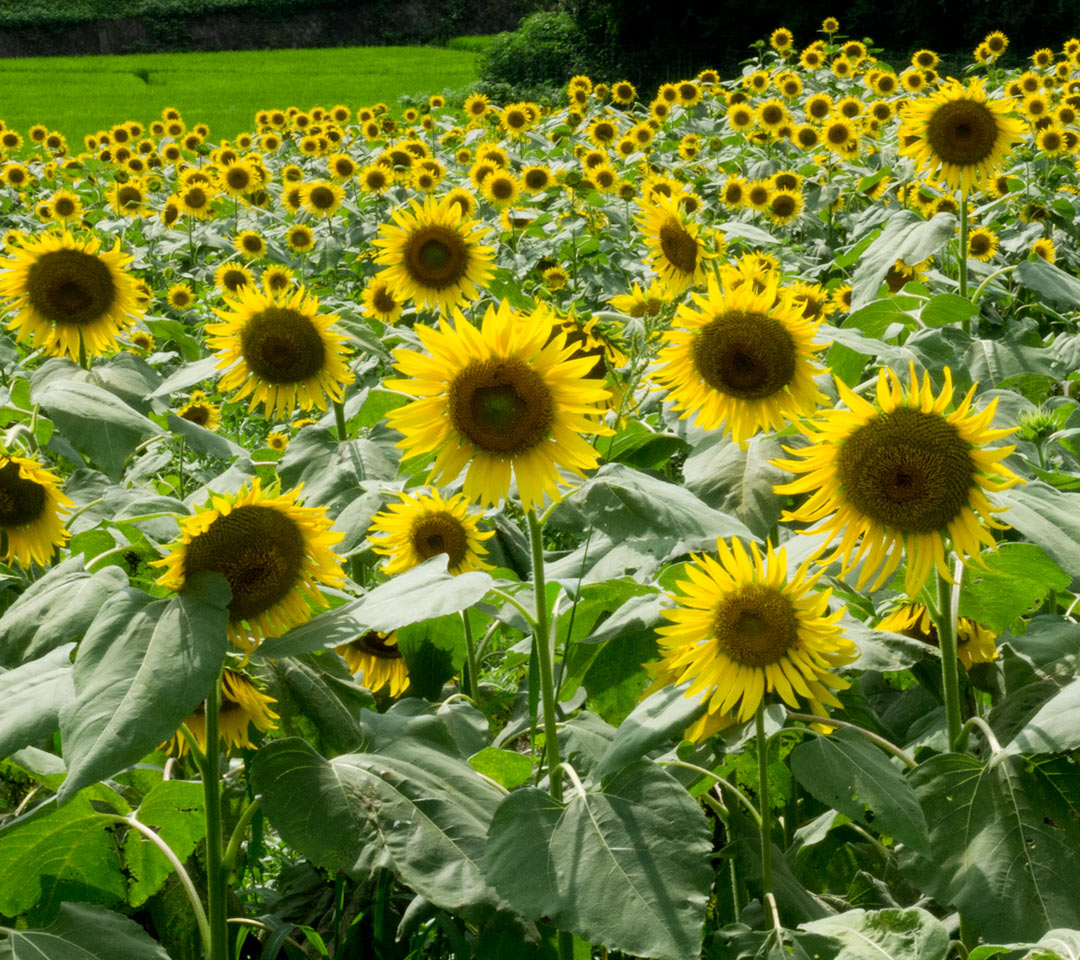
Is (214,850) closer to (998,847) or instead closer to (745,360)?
(998,847)

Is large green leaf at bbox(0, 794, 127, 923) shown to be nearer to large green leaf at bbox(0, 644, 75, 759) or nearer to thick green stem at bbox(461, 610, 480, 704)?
large green leaf at bbox(0, 644, 75, 759)

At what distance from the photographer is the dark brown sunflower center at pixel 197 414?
4.55m

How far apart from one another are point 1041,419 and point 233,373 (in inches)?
67.2

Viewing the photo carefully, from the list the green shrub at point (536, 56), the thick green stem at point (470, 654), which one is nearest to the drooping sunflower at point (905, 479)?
the thick green stem at point (470, 654)

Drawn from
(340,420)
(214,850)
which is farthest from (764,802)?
(340,420)

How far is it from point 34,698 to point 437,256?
7.85 ft

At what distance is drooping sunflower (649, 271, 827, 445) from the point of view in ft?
7.04

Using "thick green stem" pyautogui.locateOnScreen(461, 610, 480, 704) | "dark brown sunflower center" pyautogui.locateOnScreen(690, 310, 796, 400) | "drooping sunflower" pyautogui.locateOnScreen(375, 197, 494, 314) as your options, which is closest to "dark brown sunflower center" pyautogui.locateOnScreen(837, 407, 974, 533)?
"dark brown sunflower center" pyautogui.locateOnScreen(690, 310, 796, 400)

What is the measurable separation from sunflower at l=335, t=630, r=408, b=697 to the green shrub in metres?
16.5

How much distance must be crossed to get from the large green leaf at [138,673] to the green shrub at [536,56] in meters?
17.3

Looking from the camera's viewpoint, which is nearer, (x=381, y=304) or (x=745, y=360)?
(x=745, y=360)

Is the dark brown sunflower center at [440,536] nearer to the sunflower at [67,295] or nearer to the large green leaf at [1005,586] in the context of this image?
the large green leaf at [1005,586]

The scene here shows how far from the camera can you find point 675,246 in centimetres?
305

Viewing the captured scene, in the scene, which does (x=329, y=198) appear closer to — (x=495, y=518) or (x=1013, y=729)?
(x=495, y=518)
